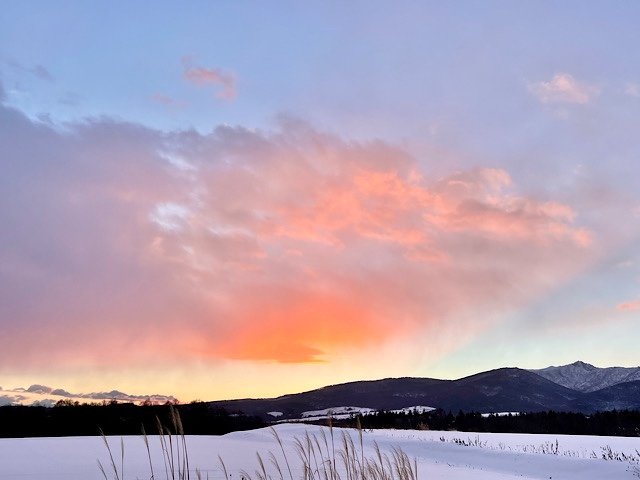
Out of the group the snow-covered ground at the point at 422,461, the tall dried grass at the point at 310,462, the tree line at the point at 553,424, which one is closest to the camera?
the tall dried grass at the point at 310,462

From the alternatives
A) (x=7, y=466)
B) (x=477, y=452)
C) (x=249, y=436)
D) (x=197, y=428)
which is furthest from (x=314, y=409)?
(x=7, y=466)

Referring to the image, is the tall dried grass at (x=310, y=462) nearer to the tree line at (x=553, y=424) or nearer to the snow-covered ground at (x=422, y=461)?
the snow-covered ground at (x=422, y=461)

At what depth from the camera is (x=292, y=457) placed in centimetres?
2208

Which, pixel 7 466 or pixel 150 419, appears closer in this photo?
pixel 7 466

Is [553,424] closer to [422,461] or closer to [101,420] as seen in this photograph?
[422,461]

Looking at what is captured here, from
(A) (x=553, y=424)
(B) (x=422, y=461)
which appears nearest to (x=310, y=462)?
(B) (x=422, y=461)

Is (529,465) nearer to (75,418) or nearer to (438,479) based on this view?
(438,479)

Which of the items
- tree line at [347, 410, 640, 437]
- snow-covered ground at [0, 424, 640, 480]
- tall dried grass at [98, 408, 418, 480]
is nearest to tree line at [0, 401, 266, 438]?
tree line at [347, 410, 640, 437]

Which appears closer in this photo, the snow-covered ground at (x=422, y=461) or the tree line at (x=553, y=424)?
the snow-covered ground at (x=422, y=461)

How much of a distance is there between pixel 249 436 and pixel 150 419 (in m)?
21.7

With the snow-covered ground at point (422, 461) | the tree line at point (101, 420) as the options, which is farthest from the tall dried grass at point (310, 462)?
the tree line at point (101, 420)

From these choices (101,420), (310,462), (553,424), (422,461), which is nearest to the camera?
(310,462)

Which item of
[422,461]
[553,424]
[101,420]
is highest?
[101,420]

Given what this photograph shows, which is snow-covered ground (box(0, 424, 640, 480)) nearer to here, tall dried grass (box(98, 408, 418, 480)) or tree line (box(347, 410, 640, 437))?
tall dried grass (box(98, 408, 418, 480))
